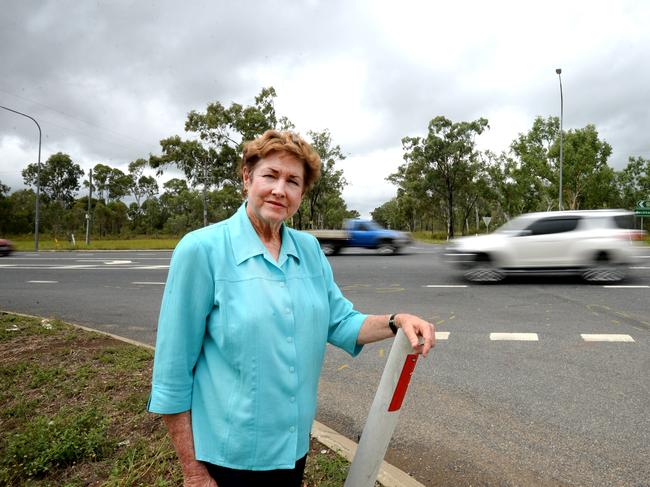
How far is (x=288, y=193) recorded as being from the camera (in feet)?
5.53

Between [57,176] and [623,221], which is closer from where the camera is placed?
[623,221]

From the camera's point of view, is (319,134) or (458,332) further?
(319,134)

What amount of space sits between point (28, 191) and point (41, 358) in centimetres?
8258

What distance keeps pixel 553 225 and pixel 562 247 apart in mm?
512

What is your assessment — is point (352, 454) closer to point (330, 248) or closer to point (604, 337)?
point (604, 337)

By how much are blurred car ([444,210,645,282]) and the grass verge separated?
814cm

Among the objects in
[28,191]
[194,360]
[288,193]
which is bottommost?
[194,360]

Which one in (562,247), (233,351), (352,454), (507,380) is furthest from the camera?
(562,247)

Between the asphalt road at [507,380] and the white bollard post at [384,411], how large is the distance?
1170 mm

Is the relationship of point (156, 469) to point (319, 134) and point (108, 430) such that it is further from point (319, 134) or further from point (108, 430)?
point (319, 134)

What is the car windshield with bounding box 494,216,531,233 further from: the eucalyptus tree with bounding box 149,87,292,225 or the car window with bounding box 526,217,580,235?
the eucalyptus tree with bounding box 149,87,292,225

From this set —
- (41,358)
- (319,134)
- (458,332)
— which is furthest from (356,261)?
(319,134)

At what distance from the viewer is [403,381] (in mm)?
1656

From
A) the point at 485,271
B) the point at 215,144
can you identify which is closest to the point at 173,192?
the point at 215,144
